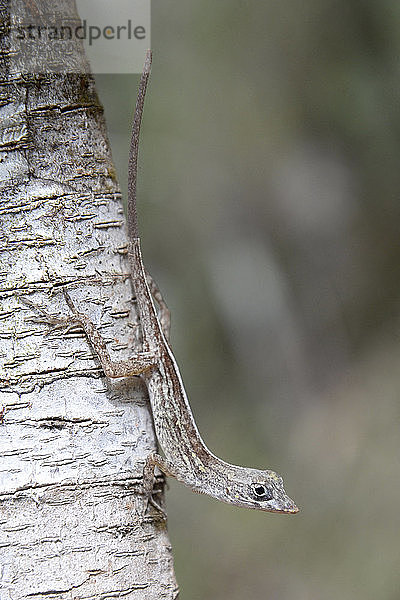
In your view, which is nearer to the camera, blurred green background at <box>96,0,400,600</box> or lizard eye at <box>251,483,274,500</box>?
lizard eye at <box>251,483,274,500</box>

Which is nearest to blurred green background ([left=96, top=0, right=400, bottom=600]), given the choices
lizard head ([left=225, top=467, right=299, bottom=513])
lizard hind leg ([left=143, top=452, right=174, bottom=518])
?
lizard head ([left=225, top=467, right=299, bottom=513])

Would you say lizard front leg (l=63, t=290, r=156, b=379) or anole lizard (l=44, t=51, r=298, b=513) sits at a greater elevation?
lizard front leg (l=63, t=290, r=156, b=379)

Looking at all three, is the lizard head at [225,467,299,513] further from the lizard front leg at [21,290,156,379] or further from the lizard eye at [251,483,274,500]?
the lizard front leg at [21,290,156,379]

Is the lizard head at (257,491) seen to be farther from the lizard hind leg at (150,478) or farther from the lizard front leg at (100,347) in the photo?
the lizard front leg at (100,347)

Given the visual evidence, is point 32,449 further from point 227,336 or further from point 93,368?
point 227,336

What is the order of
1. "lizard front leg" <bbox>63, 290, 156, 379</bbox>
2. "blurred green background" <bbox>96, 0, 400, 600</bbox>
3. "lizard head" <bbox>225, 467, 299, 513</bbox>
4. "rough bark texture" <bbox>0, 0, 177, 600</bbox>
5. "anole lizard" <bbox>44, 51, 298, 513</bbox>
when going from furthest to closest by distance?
"blurred green background" <bbox>96, 0, 400, 600</bbox>, "lizard head" <bbox>225, 467, 299, 513</bbox>, "anole lizard" <bbox>44, 51, 298, 513</bbox>, "lizard front leg" <bbox>63, 290, 156, 379</bbox>, "rough bark texture" <bbox>0, 0, 177, 600</bbox>

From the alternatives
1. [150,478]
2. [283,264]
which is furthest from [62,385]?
[283,264]

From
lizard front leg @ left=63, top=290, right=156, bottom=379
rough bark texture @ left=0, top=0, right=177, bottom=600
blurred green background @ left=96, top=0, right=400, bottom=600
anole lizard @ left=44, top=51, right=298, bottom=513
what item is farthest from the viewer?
blurred green background @ left=96, top=0, right=400, bottom=600
